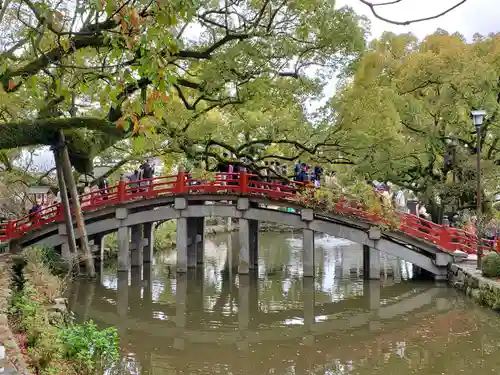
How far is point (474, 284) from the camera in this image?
1443cm

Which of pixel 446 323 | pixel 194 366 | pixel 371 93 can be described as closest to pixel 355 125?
pixel 371 93

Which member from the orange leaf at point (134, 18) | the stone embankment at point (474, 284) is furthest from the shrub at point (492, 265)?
the orange leaf at point (134, 18)

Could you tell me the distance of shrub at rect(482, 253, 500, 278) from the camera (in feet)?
45.2

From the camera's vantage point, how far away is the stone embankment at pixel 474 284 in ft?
42.4

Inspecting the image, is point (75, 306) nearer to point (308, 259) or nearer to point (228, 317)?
point (228, 317)

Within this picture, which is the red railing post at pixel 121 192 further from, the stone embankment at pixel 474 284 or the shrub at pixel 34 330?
the stone embankment at pixel 474 284

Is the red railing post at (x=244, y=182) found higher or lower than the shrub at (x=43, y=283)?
higher

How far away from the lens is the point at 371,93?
1488 cm

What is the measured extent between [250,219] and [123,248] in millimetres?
5165

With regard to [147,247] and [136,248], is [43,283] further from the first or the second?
[147,247]

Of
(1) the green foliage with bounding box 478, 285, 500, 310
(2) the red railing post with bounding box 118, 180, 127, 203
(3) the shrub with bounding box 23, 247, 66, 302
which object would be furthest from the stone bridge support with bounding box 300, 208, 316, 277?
(3) the shrub with bounding box 23, 247, 66, 302

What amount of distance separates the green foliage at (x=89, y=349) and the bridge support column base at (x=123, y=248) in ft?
38.8

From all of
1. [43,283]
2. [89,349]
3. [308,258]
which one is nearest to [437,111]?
[308,258]

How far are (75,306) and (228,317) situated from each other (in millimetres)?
4625
